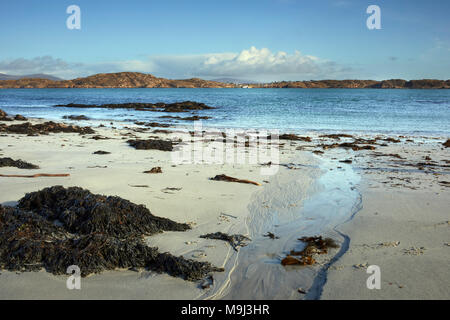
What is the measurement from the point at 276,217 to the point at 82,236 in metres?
2.50

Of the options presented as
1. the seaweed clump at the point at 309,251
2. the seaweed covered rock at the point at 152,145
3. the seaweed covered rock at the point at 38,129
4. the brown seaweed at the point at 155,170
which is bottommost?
the seaweed clump at the point at 309,251

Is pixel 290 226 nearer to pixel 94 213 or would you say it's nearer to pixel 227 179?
pixel 227 179

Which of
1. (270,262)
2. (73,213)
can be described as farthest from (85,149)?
(270,262)

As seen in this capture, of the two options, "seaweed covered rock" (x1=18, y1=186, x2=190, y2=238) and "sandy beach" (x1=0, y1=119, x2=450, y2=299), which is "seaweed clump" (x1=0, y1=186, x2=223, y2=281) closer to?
"seaweed covered rock" (x1=18, y1=186, x2=190, y2=238)

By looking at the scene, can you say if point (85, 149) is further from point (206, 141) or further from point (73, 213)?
point (73, 213)

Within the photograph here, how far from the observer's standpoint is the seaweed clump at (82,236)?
2963 mm

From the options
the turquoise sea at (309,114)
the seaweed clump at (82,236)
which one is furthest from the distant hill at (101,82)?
the seaweed clump at (82,236)

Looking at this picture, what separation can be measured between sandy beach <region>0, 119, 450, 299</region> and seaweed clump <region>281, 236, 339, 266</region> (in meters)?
0.07

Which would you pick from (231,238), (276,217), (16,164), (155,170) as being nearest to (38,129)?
(16,164)

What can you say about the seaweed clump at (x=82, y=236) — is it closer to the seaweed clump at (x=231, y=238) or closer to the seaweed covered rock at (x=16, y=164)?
the seaweed clump at (x=231, y=238)

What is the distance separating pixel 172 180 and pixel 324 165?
150 inches

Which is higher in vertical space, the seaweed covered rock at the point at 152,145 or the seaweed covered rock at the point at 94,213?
the seaweed covered rock at the point at 152,145

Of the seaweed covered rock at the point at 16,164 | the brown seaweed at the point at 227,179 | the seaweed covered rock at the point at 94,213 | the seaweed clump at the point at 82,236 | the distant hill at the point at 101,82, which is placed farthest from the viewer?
the distant hill at the point at 101,82

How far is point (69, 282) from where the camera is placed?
2.77 metres
